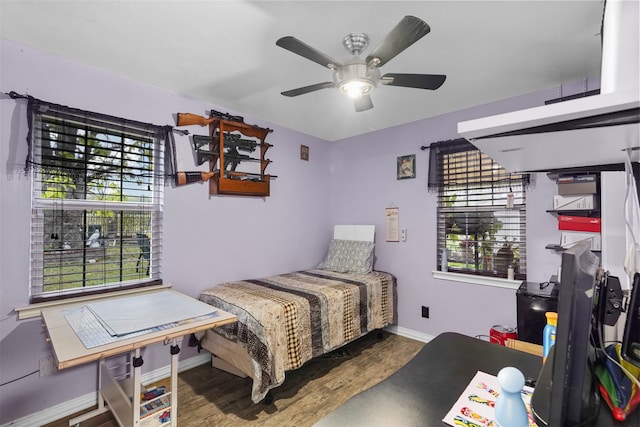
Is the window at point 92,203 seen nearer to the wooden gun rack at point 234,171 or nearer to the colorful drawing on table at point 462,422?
the wooden gun rack at point 234,171

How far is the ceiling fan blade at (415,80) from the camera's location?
6.03 ft

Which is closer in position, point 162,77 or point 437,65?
point 437,65

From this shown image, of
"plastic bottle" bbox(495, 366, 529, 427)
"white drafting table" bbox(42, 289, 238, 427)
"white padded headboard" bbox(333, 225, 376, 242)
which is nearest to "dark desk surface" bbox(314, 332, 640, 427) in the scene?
"plastic bottle" bbox(495, 366, 529, 427)

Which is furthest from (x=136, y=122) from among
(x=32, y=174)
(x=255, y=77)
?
(x=255, y=77)

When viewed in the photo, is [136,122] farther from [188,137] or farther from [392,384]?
[392,384]

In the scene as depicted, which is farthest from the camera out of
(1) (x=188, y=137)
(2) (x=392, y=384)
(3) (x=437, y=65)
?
(1) (x=188, y=137)

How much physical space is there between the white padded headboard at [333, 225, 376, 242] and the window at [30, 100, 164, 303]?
215 cm

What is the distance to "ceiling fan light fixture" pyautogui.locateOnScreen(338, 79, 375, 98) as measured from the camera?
1.89m

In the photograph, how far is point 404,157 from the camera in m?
3.58

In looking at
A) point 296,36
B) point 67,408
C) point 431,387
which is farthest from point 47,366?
point 296,36

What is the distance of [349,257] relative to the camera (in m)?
3.72

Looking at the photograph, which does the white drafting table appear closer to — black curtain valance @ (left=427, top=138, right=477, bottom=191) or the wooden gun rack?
the wooden gun rack

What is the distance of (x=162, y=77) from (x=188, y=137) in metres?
0.54

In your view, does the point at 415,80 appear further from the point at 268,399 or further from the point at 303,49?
the point at 268,399
